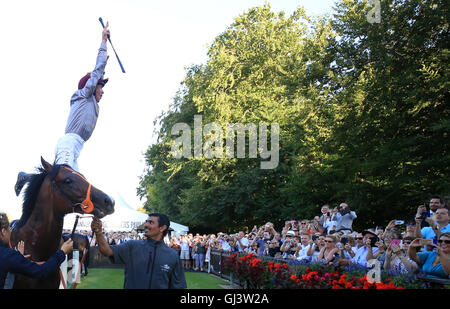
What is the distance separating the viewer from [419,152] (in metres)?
16.8

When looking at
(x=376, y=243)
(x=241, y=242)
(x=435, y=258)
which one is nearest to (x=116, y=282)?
(x=241, y=242)

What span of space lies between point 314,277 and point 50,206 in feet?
13.1

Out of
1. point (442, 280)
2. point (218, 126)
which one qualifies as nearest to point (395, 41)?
point (218, 126)

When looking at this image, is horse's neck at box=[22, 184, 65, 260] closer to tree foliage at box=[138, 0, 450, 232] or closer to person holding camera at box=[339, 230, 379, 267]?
person holding camera at box=[339, 230, 379, 267]

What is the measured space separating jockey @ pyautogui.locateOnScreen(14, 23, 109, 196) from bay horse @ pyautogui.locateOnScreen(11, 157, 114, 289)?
4.02 feet

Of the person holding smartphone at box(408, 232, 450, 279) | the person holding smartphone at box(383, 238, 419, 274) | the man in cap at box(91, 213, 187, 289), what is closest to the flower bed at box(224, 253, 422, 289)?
the person holding smartphone at box(383, 238, 419, 274)

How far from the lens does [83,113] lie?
6.56m

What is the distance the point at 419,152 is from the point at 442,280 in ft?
40.1

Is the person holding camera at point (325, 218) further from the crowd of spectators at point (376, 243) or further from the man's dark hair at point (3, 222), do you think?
the man's dark hair at point (3, 222)

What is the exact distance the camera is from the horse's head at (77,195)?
479cm

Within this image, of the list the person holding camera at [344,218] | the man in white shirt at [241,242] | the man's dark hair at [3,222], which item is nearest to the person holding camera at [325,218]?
the person holding camera at [344,218]

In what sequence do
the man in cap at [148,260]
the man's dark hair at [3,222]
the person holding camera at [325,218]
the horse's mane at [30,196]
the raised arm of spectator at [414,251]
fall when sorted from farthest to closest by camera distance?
1. the person holding camera at [325,218]
2. the raised arm of spectator at [414,251]
3. the horse's mane at [30,196]
4. the man in cap at [148,260]
5. the man's dark hair at [3,222]

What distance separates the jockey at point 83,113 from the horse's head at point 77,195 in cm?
123

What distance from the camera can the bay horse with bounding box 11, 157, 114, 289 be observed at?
474cm
